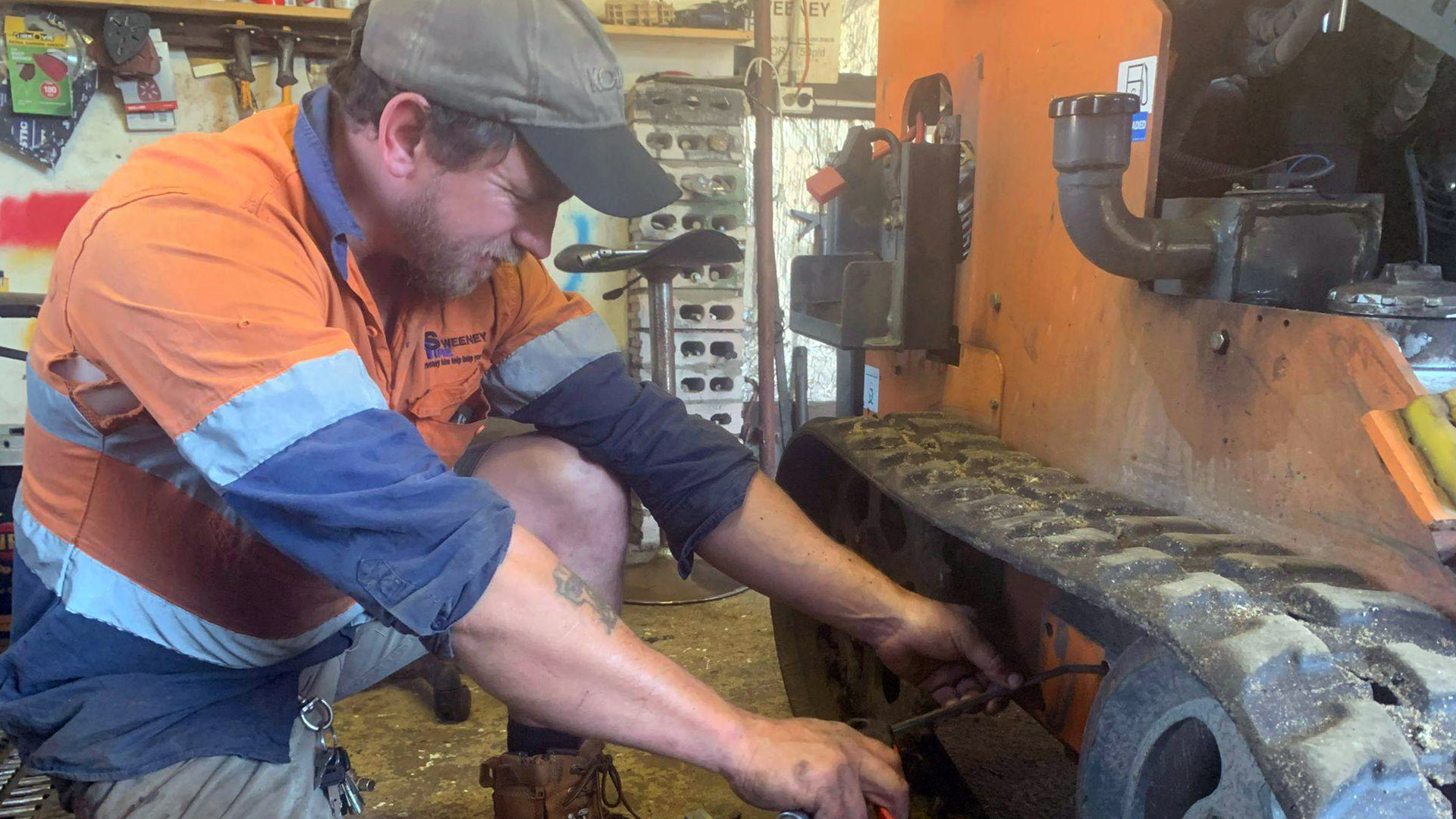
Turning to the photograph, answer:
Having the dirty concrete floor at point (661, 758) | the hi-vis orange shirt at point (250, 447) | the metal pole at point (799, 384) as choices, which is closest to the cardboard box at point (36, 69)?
the dirty concrete floor at point (661, 758)

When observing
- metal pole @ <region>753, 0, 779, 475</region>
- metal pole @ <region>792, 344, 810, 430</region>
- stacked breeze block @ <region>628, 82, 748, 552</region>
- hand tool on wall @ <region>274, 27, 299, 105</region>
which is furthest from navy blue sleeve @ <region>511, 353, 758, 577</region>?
hand tool on wall @ <region>274, 27, 299, 105</region>

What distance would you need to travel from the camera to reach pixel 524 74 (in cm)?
121

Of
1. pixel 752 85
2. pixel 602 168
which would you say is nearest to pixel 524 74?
pixel 602 168

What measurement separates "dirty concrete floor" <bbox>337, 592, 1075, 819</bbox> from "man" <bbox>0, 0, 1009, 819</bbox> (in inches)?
16.8

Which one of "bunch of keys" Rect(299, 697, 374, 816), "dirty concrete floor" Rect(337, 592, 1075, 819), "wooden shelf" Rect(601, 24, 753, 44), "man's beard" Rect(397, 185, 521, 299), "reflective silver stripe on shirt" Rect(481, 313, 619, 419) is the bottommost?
"dirty concrete floor" Rect(337, 592, 1075, 819)

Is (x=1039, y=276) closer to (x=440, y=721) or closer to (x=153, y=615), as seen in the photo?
(x=153, y=615)

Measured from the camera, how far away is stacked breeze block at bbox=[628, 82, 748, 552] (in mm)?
3832

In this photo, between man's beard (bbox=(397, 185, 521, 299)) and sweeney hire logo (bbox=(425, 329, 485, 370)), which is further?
sweeney hire logo (bbox=(425, 329, 485, 370))

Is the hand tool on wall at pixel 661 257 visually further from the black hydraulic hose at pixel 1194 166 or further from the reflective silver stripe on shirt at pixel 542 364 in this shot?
the black hydraulic hose at pixel 1194 166

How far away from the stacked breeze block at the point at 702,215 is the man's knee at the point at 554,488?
A: 2242 mm

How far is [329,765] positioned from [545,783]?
0.30 meters

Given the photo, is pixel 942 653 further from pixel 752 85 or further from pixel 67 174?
pixel 67 174

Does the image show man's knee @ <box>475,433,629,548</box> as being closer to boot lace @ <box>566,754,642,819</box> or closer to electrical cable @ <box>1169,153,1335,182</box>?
boot lace @ <box>566,754,642,819</box>

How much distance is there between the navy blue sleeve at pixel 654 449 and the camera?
5.17 feet
